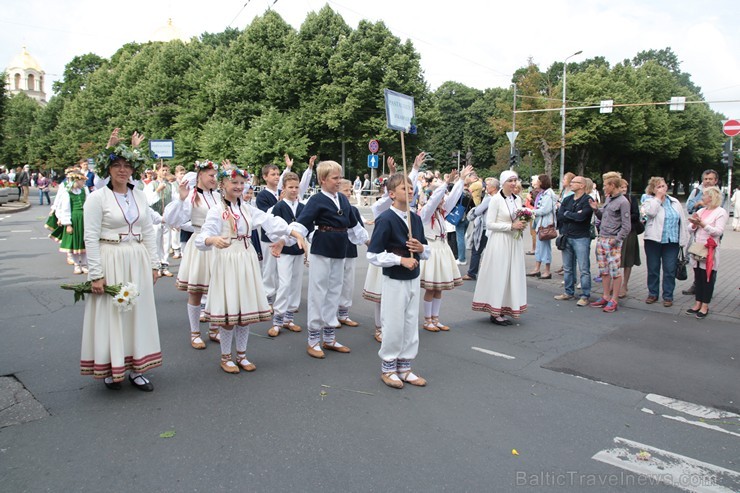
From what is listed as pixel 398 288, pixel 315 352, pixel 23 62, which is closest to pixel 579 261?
pixel 398 288

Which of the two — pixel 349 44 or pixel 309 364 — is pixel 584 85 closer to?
pixel 349 44

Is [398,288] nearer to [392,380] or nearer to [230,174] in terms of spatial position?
[392,380]

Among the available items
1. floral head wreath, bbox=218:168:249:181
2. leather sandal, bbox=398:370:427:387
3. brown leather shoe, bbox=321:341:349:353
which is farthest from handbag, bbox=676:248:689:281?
floral head wreath, bbox=218:168:249:181

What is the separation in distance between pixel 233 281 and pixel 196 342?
1.44m

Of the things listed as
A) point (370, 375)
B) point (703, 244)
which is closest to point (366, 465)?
point (370, 375)

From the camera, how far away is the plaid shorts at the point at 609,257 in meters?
8.94

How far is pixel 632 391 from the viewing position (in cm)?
551

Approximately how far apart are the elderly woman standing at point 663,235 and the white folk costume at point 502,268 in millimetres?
2866

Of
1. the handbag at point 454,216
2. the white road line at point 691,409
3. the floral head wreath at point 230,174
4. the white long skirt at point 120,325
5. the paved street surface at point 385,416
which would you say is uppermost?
the floral head wreath at point 230,174

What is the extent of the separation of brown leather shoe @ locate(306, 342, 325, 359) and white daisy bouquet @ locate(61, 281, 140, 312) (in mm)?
2115

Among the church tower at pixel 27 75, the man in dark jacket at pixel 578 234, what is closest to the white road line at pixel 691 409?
the man in dark jacket at pixel 578 234

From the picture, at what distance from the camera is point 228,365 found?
568 centimetres

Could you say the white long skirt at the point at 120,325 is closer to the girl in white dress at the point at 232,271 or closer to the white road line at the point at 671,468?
the girl in white dress at the point at 232,271

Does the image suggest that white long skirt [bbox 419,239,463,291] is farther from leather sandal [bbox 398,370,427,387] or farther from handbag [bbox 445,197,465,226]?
handbag [bbox 445,197,465,226]
